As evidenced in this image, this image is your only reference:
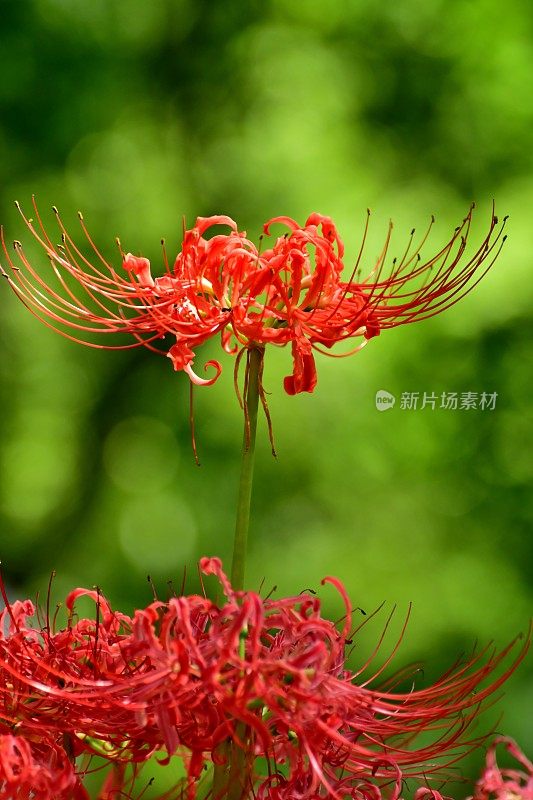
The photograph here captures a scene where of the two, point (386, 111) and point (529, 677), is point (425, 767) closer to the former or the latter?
point (529, 677)

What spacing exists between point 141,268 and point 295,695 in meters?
0.30

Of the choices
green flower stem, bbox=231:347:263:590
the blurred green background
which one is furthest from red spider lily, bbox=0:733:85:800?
the blurred green background

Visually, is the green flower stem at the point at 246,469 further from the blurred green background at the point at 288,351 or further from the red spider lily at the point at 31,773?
the blurred green background at the point at 288,351

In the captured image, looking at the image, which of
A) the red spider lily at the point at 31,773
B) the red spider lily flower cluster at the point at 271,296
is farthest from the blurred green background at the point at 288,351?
the red spider lily at the point at 31,773

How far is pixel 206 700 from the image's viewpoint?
0.59 metres

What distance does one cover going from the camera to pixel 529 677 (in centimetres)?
190

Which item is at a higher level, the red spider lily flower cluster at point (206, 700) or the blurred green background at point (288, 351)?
the blurred green background at point (288, 351)

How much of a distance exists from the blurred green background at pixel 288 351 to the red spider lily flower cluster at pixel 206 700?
1159 mm

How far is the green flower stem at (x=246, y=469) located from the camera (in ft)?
2.15

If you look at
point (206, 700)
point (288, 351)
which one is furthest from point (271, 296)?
point (288, 351)

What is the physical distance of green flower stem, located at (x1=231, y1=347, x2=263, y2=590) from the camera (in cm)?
66

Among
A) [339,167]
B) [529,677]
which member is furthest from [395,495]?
[339,167]

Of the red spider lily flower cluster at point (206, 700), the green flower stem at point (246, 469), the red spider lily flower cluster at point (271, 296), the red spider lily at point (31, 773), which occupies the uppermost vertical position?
the red spider lily flower cluster at point (271, 296)

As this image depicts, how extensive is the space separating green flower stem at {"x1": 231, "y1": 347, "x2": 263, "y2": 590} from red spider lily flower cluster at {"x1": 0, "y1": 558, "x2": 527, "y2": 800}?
0.01 m
